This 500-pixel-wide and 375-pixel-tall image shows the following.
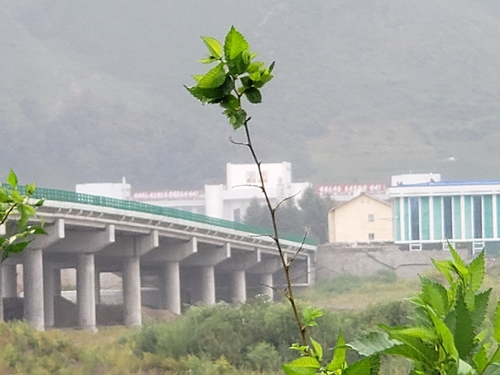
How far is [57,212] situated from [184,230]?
14.4m

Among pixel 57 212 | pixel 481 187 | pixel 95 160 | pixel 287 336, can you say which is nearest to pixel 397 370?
pixel 287 336

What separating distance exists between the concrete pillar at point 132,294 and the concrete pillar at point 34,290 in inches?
290

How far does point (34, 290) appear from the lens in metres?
46.9

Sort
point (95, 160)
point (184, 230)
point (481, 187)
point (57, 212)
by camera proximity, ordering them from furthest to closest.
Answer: point (95, 160) → point (481, 187) → point (184, 230) → point (57, 212)

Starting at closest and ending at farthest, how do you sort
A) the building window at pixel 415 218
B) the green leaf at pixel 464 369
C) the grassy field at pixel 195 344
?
the green leaf at pixel 464 369 < the grassy field at pixel 195 344 < the building window at pixel 415 218

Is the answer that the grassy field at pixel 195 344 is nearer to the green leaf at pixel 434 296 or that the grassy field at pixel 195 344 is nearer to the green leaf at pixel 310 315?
the green leaf at pixel 310 315

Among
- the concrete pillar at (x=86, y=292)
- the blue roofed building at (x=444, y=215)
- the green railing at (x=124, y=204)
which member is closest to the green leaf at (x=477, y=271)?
the green railing at (x=124, y=204)

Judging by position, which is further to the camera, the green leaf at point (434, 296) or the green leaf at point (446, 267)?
the green leaf at point (446, 267)

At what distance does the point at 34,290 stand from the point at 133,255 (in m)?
9.93

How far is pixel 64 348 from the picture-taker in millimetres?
37375

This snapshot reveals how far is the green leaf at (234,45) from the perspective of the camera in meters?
3.33

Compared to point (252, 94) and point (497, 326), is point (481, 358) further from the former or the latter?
point (252, 94)

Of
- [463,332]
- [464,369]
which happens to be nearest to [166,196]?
[463,332]

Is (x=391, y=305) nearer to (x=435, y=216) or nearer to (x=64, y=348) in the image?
(x=64, y=348)
